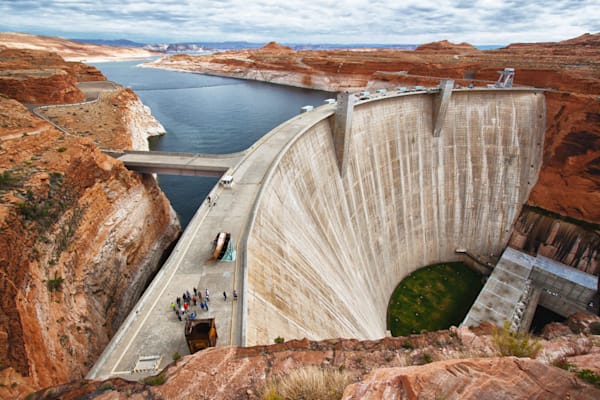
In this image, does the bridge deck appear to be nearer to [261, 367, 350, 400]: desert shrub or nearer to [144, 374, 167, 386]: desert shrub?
[144, 374, 167, 386]: desert shrub

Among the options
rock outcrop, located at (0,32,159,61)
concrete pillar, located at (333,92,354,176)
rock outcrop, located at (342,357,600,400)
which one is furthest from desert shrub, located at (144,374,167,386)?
rock outcrop, located at (0,32,159,61)

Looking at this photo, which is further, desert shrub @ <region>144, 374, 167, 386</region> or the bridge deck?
the bridge deck

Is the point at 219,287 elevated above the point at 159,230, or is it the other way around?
the point at 219,287

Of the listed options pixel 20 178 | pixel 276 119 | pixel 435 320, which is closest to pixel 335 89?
pixel 276 119

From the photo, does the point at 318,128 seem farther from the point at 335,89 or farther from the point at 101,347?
the point at 335,89

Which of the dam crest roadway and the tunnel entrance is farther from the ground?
the dam crest roadway

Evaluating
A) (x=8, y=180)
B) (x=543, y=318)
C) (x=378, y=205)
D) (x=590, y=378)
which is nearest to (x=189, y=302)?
(x=8, y=180)
